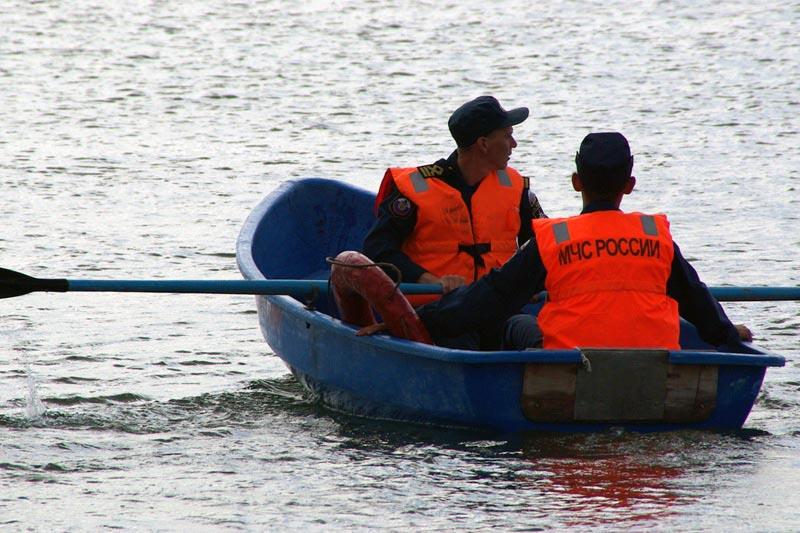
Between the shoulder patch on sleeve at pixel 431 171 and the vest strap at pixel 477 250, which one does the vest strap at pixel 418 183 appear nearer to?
the shoulder patch on sleeve at pixel 431 171

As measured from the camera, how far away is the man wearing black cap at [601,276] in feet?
18.7

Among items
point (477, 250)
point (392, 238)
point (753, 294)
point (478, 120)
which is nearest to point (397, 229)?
point (392, 238)

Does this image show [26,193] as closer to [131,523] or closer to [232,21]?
[131,523]

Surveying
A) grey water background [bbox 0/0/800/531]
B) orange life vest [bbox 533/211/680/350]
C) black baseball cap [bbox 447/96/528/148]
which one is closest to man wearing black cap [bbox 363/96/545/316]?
black baseball cap [bbox 447/96/528/148]

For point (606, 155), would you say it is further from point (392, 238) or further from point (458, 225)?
point (392, 238)

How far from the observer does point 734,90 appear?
16.2 m

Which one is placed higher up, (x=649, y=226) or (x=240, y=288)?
(x=649, y=226)

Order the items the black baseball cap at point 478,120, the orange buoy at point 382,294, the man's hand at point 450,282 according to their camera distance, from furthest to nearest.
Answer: the black baseball cap at point 478,120
the man's hand at point 450,282
the orange buoy at point 382,294

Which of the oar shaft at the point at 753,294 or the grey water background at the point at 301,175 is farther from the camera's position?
the oar shaft at the point at 753,294

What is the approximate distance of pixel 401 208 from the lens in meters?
6.56

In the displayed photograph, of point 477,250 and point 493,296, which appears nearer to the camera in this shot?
point 493,296

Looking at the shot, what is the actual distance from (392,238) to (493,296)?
88cm

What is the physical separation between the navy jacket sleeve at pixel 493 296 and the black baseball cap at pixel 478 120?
2.58 feet

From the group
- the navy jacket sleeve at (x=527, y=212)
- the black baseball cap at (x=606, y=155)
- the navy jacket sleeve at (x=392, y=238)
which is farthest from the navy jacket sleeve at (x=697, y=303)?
the navy jacket sleeve at (x=392, y=238)
